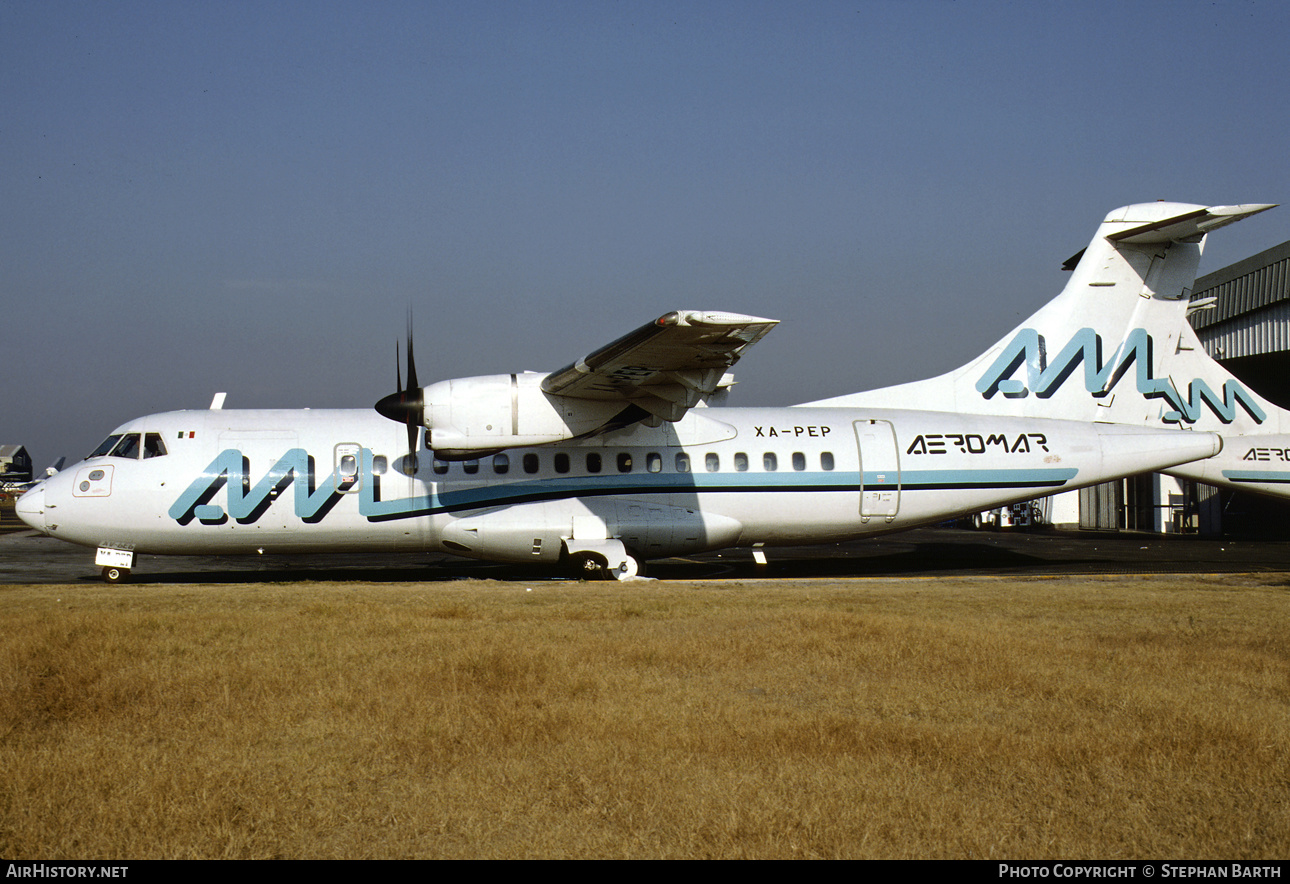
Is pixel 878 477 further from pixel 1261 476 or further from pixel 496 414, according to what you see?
pixel 1261 476

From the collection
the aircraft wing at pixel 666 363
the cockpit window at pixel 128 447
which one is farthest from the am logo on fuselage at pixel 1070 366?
the cockpit window at pixel 128 447

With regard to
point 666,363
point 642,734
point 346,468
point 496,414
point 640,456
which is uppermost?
point 666,363

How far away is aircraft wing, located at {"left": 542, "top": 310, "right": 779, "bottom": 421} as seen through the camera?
44.3 ft

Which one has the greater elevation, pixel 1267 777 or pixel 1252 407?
pixel 1252 407

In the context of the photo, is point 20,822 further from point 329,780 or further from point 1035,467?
point 1035,467

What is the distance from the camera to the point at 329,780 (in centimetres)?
529

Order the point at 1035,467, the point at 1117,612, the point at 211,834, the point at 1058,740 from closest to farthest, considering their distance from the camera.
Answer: the point at 211,834
the point at 1058,740
the point at 1117,612
the point at 1035,467

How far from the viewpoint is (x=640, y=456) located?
17594mm

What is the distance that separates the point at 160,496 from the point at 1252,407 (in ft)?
77.4

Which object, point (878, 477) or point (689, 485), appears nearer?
point (689, 485)

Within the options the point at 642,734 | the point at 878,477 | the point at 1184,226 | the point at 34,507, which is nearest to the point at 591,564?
the point at 878,477

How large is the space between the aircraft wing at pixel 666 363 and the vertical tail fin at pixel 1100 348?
197 inches

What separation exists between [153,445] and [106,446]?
98 centimetres
